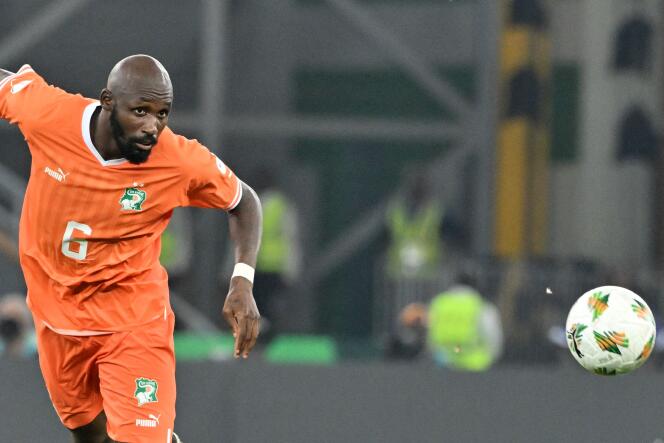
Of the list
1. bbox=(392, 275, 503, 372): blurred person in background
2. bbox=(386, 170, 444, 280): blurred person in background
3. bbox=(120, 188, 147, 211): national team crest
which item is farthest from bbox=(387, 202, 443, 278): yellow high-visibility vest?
bbox=(120, 188, 147, 211): national team crest

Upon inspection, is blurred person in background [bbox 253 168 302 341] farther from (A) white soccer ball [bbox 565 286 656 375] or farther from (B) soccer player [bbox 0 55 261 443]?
(B) soccer player [bbox 0 55 261 443]

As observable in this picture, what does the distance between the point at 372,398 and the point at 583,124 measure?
28.1 feet

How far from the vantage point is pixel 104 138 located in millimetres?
5195

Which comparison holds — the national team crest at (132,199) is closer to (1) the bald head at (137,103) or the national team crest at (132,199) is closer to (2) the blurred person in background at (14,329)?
(1) the bald head at (137,103)

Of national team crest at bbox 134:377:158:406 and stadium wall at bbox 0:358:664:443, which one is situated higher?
national team crest at bbox 134:377:158:406

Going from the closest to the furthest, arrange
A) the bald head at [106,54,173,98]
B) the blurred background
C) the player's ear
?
the bald head at [106,54,173,98]
the player's ear
the blurred background

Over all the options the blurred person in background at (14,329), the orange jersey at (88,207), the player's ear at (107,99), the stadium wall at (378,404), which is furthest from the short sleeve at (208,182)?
the blurred person in background at (14,329)

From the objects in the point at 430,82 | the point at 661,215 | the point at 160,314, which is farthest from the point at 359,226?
the point at 160,314

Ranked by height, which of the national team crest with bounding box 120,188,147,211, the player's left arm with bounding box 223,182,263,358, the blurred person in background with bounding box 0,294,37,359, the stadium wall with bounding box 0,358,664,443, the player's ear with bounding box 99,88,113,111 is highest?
the player's ear with bounding box 99,88,113,111

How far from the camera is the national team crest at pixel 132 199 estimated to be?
5238mm

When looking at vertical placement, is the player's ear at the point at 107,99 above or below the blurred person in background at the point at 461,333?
above

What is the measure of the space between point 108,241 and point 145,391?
60 centimetres

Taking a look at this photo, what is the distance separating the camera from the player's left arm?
5023mm

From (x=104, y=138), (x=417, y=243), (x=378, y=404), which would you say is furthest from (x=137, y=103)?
(x=417, y=243)
